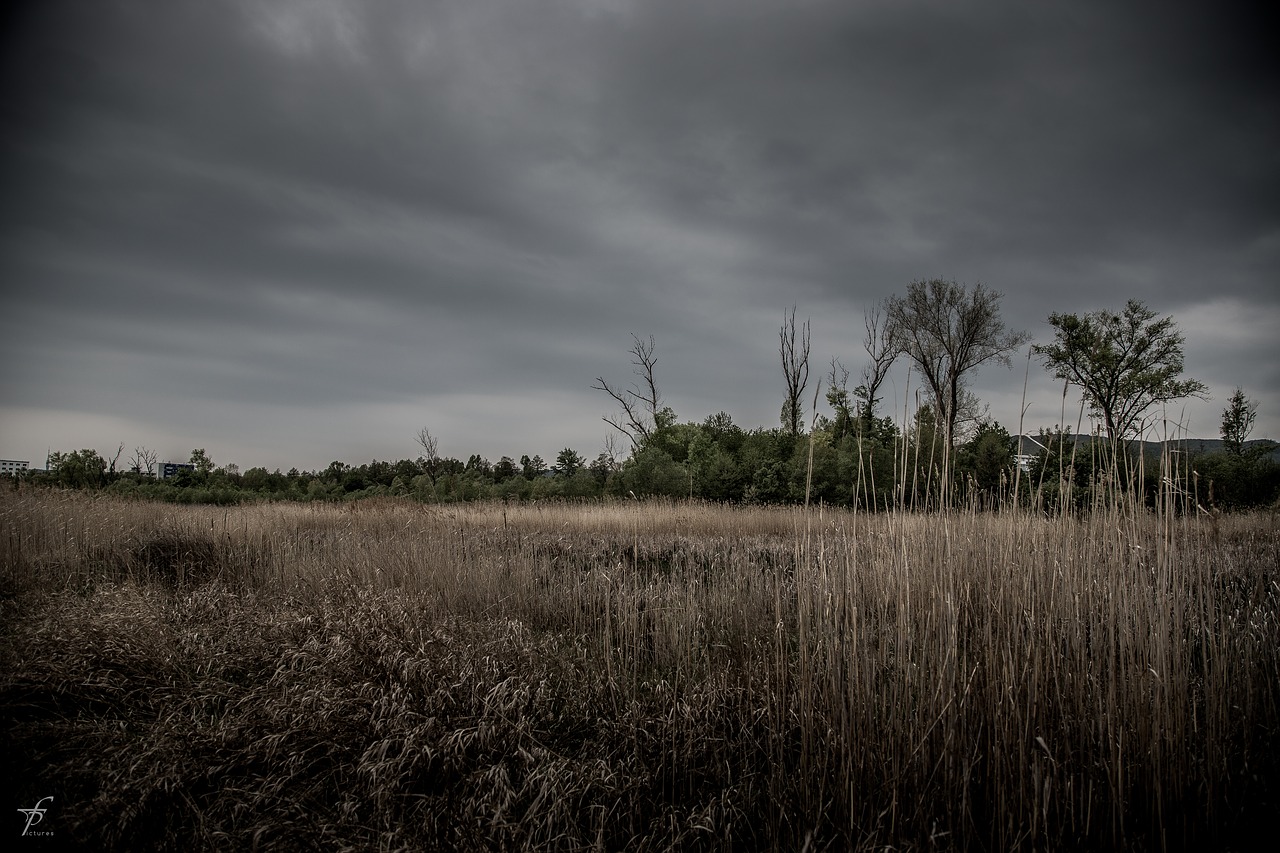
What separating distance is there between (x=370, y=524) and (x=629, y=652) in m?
9.35

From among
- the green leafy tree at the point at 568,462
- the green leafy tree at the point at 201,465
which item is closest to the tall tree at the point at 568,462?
the green leafy tree at the point at 568,462

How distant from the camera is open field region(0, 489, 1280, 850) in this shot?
229 cm

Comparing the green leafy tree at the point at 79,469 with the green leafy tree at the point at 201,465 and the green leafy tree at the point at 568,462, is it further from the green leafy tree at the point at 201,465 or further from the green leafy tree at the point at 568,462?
the green leafy tree at the point at 568,462

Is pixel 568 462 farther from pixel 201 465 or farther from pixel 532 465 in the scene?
pixel 201 465

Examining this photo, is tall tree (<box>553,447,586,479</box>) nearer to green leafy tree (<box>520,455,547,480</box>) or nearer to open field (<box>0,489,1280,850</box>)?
green leafy tree (<box>520,455,547,480</box>)

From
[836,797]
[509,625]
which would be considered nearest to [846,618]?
[836,797]

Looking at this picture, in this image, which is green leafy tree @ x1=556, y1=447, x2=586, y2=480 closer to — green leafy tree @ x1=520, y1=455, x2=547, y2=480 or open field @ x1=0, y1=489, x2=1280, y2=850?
green leafy tree @ x1=520, y1=455, x2=547, y2=480

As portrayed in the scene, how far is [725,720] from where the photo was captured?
9.98ft

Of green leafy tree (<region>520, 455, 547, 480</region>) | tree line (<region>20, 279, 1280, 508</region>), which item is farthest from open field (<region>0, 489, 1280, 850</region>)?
green leafy tree (<region>520, 455, 547, 480</region>)

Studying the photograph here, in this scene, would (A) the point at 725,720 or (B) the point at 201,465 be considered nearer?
(A) the point at 725,720

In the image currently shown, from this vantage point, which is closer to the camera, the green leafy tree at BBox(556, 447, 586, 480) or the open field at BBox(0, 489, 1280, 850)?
the open field at BBox(0, 489, 1280, 850)

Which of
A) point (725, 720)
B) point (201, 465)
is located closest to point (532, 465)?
point (201, 465)

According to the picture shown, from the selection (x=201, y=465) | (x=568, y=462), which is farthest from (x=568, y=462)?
(x=201, y=465)

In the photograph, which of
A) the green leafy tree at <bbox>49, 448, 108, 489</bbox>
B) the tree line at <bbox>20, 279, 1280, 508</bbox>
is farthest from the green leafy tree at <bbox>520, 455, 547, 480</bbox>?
the green leafy tree at <bbox>49, 448, 108, 489</bbox>
